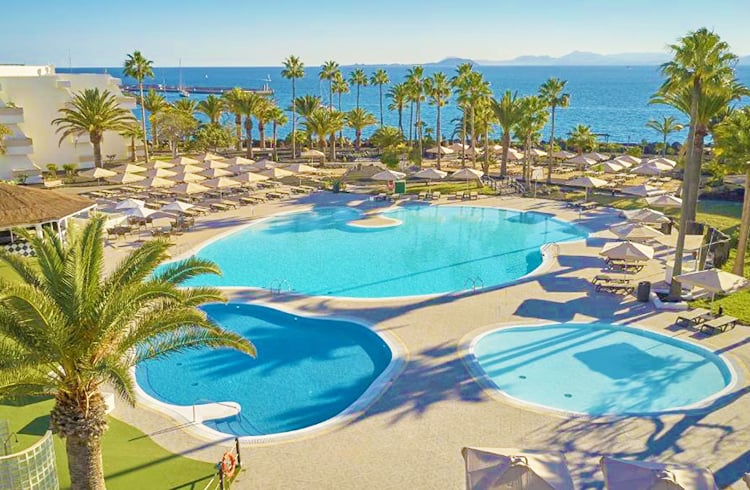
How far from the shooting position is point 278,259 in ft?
95.6

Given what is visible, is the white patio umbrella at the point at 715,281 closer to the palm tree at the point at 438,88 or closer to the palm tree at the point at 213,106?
the palm tree at the point at 438,88

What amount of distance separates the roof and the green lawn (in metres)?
13.5

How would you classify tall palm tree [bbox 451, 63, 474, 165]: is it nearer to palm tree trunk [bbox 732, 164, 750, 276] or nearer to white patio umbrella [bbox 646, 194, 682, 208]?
white patio umbrella [bbox 646, 194, 682, 208]

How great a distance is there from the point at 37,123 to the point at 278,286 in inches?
1381

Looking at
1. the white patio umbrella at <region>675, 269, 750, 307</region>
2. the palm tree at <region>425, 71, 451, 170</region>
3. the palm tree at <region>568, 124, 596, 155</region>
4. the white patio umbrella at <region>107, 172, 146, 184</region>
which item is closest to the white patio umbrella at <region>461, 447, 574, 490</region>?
the white patio umbrella at <region>675, 269, 750, 307</region>

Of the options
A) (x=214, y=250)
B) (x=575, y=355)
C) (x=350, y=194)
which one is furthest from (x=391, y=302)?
(x=350, y=194)

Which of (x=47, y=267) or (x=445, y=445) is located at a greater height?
(x=47, y=267)

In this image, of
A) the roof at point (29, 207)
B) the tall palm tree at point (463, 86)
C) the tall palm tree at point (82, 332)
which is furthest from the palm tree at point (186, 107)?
the tall palm tree at point (82, 332)

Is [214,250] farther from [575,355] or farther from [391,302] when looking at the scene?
[575,355]

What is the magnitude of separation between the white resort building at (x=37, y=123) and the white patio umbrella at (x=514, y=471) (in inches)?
1745

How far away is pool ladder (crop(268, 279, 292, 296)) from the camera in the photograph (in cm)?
2417

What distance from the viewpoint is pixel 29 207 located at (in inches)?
1065

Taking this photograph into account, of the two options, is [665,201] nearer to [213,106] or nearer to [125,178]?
[125,178]

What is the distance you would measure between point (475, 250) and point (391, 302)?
914 cm
